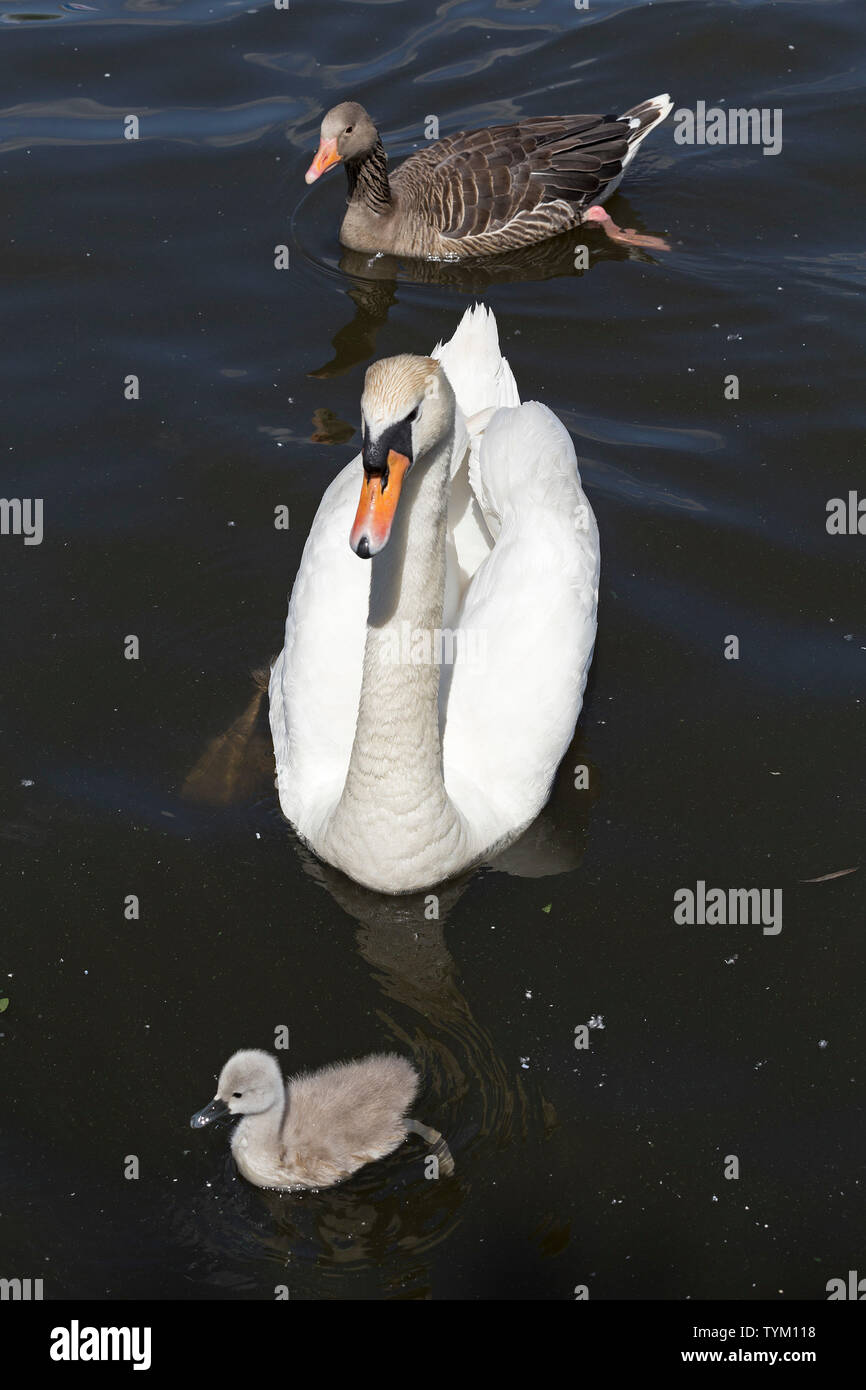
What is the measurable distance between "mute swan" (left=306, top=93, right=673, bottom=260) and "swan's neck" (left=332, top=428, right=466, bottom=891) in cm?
582

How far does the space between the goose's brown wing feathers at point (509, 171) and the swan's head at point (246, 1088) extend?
7.45 meters

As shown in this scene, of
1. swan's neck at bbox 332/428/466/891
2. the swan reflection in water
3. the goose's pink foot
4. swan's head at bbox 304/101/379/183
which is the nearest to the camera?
the swan reflection in water

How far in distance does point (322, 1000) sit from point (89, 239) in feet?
24.2

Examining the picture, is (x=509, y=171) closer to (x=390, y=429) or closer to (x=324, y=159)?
(x=324, y=159)

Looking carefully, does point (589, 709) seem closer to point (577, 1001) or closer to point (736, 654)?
point (736, 654)

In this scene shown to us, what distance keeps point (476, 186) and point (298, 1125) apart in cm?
787

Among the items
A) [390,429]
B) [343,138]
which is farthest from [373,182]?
[390,429]

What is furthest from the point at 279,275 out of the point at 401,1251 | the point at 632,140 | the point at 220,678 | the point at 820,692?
the point at 401,1251

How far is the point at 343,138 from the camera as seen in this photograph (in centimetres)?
1148

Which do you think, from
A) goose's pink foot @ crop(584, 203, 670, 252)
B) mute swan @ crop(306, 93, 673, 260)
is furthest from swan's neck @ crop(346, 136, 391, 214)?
goose's pink foot @ crop(584, 203, 670, 252)

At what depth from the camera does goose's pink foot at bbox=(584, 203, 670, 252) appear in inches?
463

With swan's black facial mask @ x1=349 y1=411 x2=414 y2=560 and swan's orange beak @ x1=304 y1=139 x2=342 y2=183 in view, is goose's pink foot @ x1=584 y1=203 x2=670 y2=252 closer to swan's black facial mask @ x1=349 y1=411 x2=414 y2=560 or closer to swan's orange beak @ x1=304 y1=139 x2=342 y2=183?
swan's orange beak @ x1=304 y1=139 x2=342 y2=183

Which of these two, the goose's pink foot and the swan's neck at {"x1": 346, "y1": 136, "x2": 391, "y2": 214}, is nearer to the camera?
the swan's neck at {"x1": 346, "y1": 136, "x2": 391, "y2": 214}

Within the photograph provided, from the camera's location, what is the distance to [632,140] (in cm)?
1212
